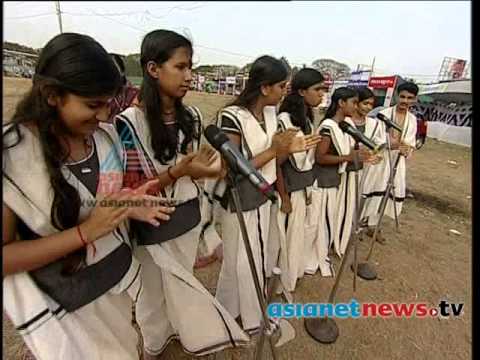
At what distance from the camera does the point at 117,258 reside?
79cm

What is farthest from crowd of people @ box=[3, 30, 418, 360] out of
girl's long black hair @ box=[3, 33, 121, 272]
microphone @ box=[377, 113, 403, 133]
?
microphone @ box=[377, 113, 403, 133]

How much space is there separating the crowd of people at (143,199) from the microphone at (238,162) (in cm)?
13

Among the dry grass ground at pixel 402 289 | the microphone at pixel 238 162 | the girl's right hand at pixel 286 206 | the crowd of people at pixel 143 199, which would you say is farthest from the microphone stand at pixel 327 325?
the microphone at pixel 238 162

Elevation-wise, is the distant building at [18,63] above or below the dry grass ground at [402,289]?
above

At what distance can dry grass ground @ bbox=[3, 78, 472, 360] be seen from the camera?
4.59 ft

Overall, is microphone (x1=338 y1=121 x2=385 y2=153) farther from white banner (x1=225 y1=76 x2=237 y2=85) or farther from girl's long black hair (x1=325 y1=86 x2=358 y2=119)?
white banner (x1=225 y1=76 x2=237 y2=85)

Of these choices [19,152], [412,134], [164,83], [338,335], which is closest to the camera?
[19,152]

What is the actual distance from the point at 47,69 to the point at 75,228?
0.31 metres

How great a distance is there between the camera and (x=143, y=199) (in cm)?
64

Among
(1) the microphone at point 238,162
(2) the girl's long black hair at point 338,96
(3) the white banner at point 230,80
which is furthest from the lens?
(2) the girl's long black hair at point 338,96

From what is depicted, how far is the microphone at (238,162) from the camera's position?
0.68 metres

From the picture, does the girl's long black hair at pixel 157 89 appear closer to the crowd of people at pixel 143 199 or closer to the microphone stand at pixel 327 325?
the crowd of people at pixel 143 199

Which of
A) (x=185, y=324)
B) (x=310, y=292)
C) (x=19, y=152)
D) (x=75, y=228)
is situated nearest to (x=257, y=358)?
(x=185, y=324)
